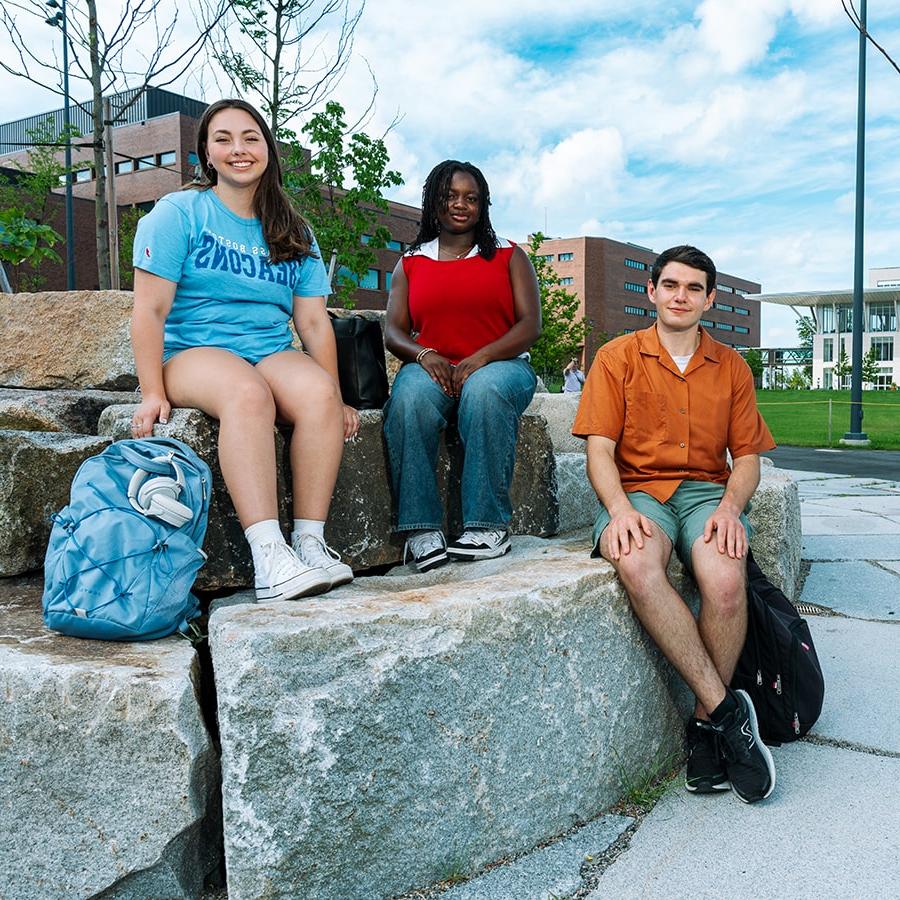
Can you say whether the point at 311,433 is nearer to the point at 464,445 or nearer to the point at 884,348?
the point at 464,445

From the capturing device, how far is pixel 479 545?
284 cm

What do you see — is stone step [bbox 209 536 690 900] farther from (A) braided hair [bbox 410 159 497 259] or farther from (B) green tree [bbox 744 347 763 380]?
(B) green tree [bbox 744 347 763 380]

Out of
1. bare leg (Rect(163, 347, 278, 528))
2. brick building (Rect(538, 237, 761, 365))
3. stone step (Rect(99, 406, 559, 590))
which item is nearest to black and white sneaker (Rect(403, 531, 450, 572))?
stone step (Rect(99, 406, 559, 590))

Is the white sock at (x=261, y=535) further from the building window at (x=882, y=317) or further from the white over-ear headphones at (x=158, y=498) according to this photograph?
the building window at (x=882, y=317)

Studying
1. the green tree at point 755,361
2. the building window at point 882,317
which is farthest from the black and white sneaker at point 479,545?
the building window at point 882,317

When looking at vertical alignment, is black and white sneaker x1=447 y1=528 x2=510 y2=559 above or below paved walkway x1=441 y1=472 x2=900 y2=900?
above

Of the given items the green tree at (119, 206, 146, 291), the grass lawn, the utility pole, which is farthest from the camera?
the green tree at (119, 206, 146, 291)

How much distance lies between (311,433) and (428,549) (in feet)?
1.89

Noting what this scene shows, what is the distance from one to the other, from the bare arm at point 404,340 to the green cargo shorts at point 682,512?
0.70 metres

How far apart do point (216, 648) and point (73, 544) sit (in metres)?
0.49

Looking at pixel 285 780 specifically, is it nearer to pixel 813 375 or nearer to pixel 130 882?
pixel 130 882

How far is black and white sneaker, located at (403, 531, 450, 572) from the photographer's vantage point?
2.83 meters

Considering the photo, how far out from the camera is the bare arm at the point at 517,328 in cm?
297

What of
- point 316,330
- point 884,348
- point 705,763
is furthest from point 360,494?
point 884,348
